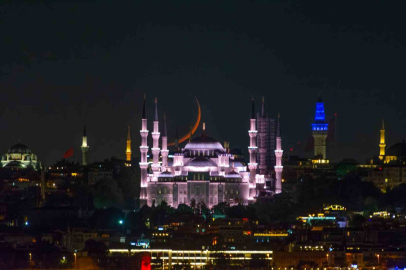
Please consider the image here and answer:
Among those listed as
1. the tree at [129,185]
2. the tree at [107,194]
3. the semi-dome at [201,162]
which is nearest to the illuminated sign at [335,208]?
the semi-dome at [201,162]

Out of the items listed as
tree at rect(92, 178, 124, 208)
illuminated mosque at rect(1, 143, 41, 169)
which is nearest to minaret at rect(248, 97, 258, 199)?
tree at rect(92, 178, 124, 208)

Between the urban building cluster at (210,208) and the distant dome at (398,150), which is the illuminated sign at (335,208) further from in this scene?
the distant dome at (398,150)

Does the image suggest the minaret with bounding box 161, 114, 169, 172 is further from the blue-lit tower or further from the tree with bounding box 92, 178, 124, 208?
the blue-lit tower

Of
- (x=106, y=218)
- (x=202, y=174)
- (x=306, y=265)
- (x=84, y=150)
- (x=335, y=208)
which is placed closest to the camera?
(x=306, y=265)

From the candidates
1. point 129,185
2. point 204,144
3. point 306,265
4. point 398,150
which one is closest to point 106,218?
point 129,185

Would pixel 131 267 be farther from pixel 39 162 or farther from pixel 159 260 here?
pixel 39 162

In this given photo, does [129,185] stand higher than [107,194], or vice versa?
[129,185]

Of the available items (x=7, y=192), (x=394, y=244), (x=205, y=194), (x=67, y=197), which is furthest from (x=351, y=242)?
(x=7, y=192)

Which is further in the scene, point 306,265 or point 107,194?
point 107,194

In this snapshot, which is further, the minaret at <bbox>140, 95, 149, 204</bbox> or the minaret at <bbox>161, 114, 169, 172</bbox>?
the minaret at <bbox>161, 114, 169, 172</bbox>

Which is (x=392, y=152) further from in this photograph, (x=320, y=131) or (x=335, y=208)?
(x=335, y=208)
